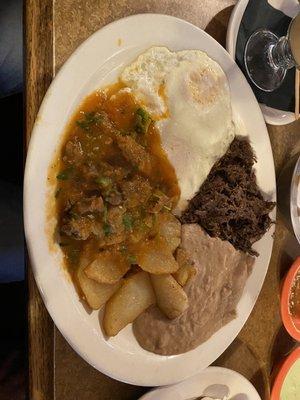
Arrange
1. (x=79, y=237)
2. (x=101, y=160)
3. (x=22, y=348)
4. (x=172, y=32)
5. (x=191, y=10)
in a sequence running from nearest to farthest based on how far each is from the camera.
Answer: (x=79, y=237)
(x=101, y=160)
(x=172, y=32)
(x=191, y=10)
(x=22, y=348)

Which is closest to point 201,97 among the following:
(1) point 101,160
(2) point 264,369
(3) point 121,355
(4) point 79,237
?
(1) point 101,160

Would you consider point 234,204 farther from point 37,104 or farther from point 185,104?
point 37,104

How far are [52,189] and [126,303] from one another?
61cm

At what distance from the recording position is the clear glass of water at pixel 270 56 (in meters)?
2.82

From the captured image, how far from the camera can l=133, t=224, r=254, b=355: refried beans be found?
2.41m

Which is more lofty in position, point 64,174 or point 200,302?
point 64,174

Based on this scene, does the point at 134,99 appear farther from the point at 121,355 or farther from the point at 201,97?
the point at 121,355

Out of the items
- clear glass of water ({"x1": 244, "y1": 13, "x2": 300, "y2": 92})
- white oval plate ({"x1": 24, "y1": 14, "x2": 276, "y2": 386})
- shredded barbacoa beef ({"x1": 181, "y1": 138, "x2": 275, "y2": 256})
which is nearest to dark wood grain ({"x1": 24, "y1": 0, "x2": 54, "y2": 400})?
white oval plate ({"x1": 24, "y1": 14, "x2": 276, "y2": 386})

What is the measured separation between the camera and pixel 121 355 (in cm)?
234

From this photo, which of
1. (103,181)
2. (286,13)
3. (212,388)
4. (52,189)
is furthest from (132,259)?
(286,13)

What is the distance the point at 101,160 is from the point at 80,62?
0.43 metres

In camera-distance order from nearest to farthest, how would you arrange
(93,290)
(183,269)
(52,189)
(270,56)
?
(52,189) → (93,290) → (183,269) → (270,56)

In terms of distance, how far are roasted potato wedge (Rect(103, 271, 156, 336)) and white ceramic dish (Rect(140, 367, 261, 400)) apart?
0.44 meters

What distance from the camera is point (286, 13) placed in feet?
9.74
